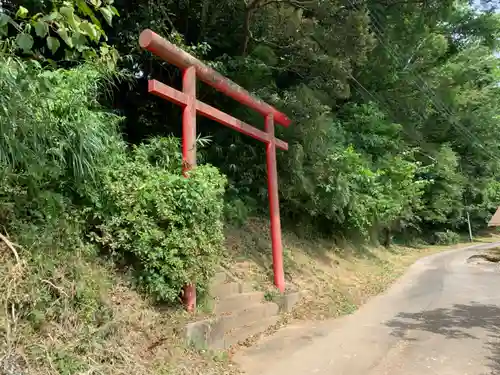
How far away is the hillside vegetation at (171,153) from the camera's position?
3629mm

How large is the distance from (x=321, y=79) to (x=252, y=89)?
161cm

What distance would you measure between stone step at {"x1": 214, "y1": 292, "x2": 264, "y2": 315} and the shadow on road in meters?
2.02

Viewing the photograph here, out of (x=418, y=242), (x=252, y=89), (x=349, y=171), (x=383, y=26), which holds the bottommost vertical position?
(x=418, y=242)

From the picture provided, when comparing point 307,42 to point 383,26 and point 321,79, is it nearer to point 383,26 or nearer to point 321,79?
point 321,79

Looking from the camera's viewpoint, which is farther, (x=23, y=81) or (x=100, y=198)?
(x=100, y=198)

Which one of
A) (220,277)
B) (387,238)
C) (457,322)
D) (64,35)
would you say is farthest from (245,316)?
(387,238)

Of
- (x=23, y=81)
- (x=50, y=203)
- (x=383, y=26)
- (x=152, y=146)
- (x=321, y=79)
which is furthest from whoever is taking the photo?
(x=383, y=26)

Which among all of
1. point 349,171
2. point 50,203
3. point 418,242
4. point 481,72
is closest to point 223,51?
point 349,171

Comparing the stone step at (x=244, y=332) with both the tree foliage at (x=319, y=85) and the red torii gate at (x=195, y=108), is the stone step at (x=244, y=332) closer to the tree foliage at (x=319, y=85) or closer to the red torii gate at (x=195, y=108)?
the red torii gate at (x=195, y=108)

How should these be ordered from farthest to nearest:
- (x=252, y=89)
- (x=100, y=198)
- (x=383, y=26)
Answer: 1. (x=383, y=26)
2. (x=252, y=89)
3. (x=100, y=198)

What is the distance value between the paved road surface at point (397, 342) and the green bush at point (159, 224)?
129 centimetres

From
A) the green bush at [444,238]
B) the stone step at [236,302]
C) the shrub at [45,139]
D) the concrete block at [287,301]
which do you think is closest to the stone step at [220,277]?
the stone step at [236,302]

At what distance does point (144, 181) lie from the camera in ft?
16.9

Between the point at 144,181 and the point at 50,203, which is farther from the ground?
the point at 144,181
